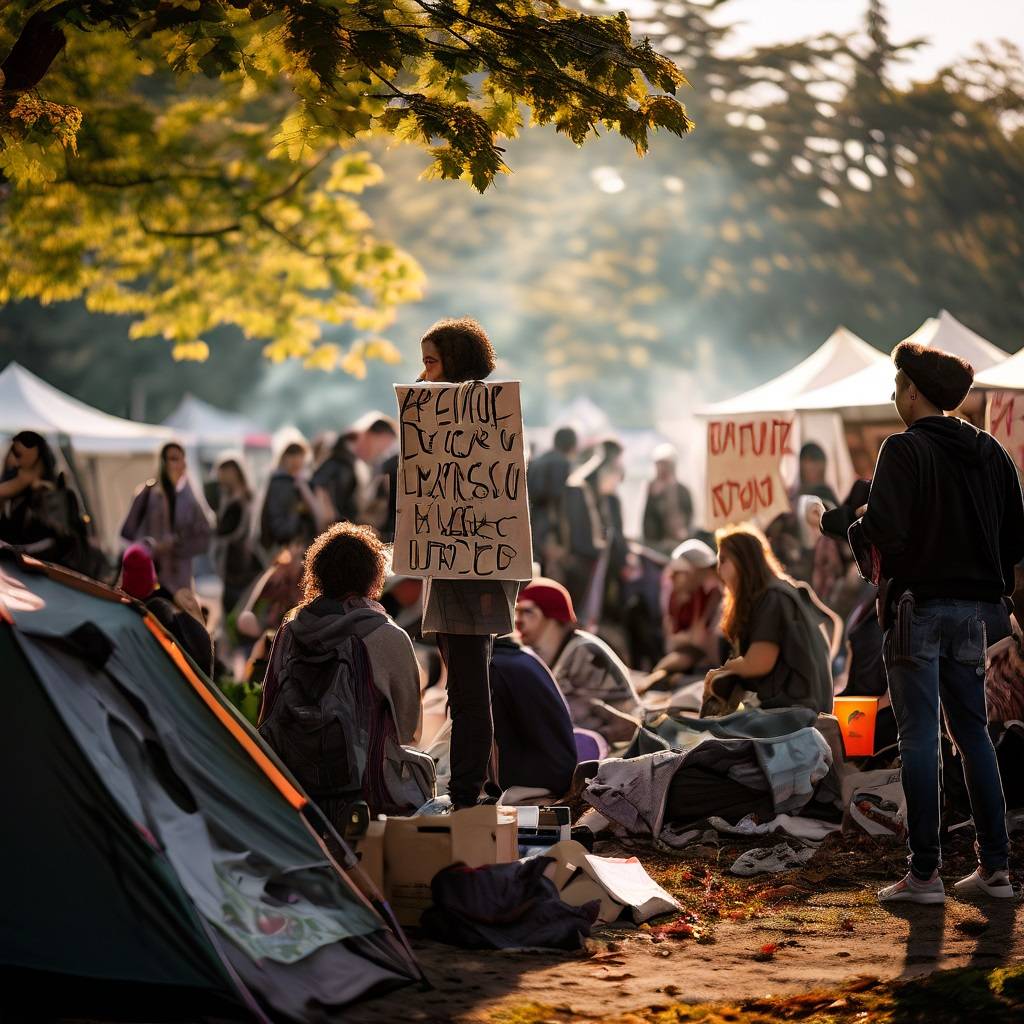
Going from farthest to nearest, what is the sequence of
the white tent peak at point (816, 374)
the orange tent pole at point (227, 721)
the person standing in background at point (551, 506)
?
the person standing in background at point (551, 506), the white tent peak at point (816, 374), the orange tent pole at point (227, 721)

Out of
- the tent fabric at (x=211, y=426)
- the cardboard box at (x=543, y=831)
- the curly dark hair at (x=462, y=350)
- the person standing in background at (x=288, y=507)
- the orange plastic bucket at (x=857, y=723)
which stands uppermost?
the tent fabric at (x=211, y=426)

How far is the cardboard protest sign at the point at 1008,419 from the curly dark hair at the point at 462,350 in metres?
3.73

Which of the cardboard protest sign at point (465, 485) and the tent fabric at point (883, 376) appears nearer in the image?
the cardboard protest sign at point (465, 485)

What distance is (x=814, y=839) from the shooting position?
753 centimetres

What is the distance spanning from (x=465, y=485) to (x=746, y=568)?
2112 millimetres

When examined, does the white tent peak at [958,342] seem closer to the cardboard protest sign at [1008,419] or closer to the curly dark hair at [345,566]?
the cardboard protest sign at [1008,419]

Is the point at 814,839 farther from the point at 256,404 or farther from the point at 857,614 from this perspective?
the point at 256,404

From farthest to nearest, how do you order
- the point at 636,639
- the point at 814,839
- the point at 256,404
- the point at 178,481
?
the point at 256,404
the point at 636,639
the point at 178,481
the point at 814,839

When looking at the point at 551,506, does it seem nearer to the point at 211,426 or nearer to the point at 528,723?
the point at 528,723

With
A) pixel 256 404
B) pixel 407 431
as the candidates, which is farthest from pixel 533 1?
pixel 256 404

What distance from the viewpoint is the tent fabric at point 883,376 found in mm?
12273

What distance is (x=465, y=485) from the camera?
6.56 meters

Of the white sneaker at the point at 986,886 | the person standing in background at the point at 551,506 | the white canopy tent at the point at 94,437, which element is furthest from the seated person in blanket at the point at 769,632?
the white canopy tent at the point at 94,437

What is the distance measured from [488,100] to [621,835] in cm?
317
